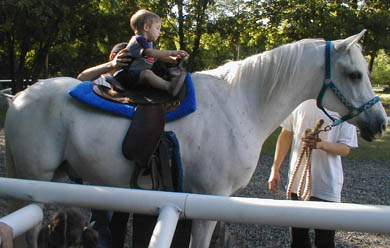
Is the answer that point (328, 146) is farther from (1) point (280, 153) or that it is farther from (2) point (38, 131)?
(2) point (38, 131)

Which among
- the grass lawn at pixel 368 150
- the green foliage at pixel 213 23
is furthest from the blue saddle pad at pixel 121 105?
the green foliage at pixel 213 23

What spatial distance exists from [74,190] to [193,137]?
1183 mm

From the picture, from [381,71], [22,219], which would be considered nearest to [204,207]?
[22,219]

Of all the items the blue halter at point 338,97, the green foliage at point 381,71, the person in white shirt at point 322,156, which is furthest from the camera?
the green foliage at point 381,71

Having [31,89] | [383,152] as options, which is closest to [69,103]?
[31,89]

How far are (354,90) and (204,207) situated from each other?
64.9 inches

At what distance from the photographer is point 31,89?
2330mm

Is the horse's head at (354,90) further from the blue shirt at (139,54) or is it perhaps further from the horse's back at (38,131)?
the horse's back at (38,131)

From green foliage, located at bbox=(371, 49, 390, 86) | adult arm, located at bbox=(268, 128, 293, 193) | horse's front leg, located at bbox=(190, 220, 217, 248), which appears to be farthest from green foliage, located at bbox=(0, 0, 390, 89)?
green foliage, located at bbox=(371, 49, 390, 86)

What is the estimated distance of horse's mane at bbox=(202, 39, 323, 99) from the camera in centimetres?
229

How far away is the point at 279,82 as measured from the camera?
230 cm

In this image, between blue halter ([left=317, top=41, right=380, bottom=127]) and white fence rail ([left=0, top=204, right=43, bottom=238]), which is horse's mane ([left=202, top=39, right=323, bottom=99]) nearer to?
blue halter ([left=317, top=41, right=380, bottom=127])

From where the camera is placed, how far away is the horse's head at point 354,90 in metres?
2.19

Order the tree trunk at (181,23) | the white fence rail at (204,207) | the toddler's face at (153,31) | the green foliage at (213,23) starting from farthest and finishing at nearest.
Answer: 1. the tree trunk at (181,23)
2. the green foliage at (213,23)
3. the toddler's face at (153,31)
4. the white fence rail at (204,207)
